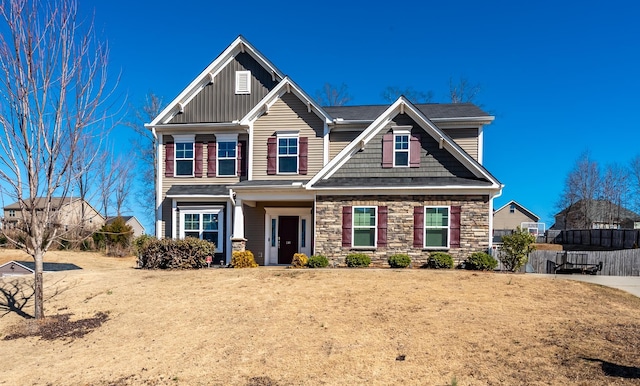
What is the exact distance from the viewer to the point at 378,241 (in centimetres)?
1518

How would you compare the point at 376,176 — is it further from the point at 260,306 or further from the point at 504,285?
the point at 260,306

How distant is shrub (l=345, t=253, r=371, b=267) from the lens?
580 inches

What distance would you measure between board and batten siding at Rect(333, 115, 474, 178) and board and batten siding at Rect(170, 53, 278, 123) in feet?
19.2

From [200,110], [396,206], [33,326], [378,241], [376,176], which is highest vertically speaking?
[200,110]

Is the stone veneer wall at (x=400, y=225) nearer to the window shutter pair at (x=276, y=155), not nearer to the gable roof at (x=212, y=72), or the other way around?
the window shutter pair at (x=276, y=155)

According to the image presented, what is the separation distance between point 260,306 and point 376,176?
821 centimetres

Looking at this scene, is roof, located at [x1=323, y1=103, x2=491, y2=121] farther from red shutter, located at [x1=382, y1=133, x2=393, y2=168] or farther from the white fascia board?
red shutter, located at [x1=382, y1=133, x2=393, y2=168]

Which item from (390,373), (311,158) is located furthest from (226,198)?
(390,373)

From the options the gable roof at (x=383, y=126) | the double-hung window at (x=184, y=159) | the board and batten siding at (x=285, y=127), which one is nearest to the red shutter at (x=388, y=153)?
the gable roof at (x=383, y=126)

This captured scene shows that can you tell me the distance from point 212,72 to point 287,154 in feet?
18.5

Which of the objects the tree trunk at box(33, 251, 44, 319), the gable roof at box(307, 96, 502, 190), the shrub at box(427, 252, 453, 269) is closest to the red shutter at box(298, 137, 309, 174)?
the gable roof at box(307, 96, 502, 190)

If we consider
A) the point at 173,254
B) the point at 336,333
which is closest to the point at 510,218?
the point at 173,254

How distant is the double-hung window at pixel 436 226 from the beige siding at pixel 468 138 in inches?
147

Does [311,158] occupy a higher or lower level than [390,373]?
higher
